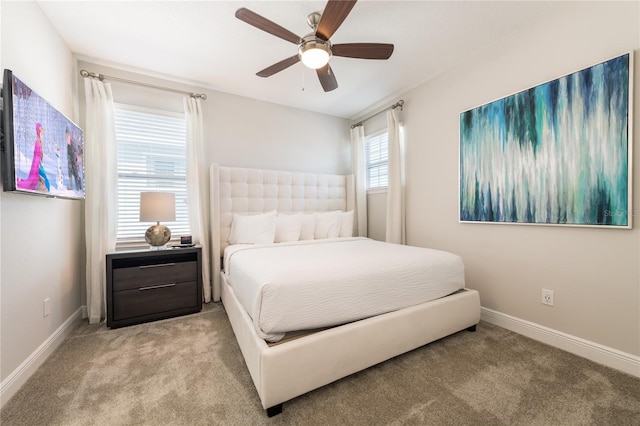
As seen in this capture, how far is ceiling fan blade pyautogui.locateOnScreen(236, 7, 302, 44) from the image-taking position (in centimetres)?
153

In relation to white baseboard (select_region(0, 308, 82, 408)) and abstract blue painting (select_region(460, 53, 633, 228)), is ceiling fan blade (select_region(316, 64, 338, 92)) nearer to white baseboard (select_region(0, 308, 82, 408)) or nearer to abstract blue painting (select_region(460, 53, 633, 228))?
abstract blue painting (select_region(460, 53, 633, 228))

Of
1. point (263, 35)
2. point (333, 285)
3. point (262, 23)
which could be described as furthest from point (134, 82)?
point (333, 285)

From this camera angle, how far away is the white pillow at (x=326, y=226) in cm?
Answer: 335

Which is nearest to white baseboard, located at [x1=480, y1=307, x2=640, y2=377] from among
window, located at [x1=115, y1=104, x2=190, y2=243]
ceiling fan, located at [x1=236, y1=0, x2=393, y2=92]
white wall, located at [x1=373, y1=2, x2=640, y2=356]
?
white wall, located at [x1=373, y1=2, x2=640, y2=356]

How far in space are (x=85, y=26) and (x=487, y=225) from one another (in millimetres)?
4011

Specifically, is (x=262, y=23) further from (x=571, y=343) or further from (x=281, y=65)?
(x=571, y=343)

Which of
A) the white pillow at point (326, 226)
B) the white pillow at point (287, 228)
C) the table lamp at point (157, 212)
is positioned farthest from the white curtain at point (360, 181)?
the table lamp at point (157, 212)

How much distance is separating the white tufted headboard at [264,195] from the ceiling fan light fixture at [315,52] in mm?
1638

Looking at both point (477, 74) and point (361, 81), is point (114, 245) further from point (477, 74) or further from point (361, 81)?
point (477, 74)

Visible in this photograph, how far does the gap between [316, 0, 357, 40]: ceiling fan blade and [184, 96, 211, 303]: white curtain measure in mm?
1932

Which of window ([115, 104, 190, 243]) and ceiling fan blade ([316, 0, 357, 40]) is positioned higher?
ceiling fan blade ([316, 0, 357, 40])

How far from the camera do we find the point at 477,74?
246 cm

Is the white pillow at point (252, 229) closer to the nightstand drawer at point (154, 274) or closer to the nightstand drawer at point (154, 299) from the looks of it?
the nightstand drawer at point (154, 274)

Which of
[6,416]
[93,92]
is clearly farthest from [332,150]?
[6,416]
